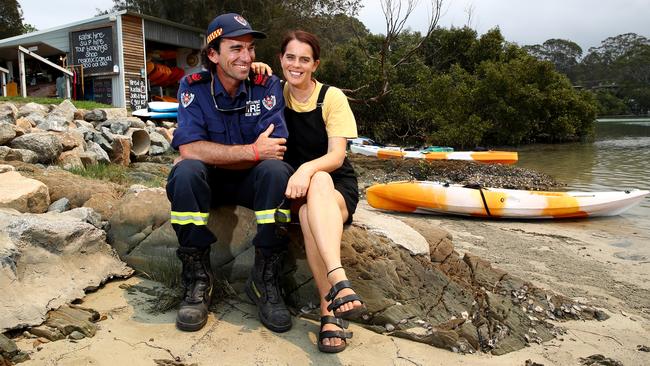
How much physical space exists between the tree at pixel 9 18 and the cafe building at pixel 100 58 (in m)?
10.4

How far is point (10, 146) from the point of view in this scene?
6363 millimetres

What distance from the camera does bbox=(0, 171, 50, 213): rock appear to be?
3363 mm

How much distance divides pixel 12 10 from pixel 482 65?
2470 centimetres

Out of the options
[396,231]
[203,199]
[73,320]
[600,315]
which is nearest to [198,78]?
[203,199]

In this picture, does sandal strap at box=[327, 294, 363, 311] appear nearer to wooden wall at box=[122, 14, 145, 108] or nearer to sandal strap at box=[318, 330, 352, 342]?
sandal strap at box=[318, 330, 352, 342]

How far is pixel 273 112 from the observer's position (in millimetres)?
2854

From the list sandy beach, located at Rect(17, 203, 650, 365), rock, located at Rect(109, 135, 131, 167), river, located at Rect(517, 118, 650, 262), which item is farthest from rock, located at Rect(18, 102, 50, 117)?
river, located at Rect(517, 118, 650, 262)

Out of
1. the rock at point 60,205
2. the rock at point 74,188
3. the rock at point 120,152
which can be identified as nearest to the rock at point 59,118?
the rock at point 120,152

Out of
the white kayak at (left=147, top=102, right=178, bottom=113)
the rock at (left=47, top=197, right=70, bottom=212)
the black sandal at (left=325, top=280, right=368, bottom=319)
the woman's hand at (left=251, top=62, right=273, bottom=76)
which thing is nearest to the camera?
the black sandal at (left=325, top=280, right=368, bottom=319)

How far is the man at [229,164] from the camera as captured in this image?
2602 mm

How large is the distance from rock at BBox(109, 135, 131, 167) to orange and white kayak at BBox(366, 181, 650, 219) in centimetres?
434

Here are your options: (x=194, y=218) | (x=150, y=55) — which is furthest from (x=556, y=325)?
(x=150, y=55)

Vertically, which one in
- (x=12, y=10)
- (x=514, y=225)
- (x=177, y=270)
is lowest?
(x=514, y=225)

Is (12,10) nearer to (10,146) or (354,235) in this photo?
(10,146)
